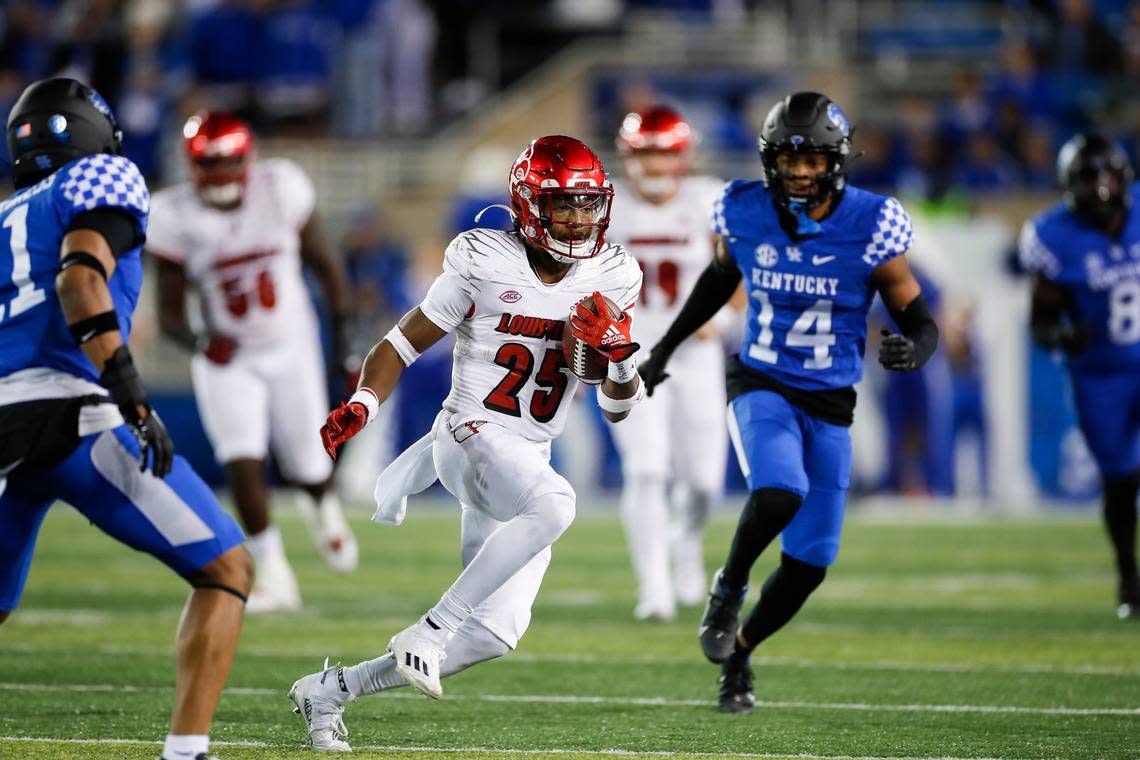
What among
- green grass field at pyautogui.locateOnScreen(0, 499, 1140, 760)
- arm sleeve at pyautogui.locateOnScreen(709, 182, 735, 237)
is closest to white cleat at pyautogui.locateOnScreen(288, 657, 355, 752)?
green grass field at pyautogui.locateOnScreen(0, 499, 1140, 760)

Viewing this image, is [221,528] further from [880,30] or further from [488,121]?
[880,30]

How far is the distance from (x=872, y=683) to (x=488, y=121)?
36.5ft

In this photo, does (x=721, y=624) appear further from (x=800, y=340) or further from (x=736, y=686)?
(x=800, y=340)

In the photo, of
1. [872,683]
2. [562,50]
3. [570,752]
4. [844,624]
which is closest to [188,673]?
[570,752]

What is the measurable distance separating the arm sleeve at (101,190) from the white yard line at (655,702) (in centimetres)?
202

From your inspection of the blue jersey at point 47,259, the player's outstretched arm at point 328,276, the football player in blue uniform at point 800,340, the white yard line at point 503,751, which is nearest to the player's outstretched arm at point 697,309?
the football player in blue uniform at point 800,340

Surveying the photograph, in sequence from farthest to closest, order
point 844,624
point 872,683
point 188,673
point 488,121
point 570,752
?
point 488,121, point 844,624, point 872,683, point 570,752, point 188,673

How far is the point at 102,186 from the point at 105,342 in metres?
0.37

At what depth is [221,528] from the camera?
4016mm

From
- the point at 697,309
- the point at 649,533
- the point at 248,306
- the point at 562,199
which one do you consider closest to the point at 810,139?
the point at 697,309

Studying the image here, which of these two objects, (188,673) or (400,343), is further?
(400,343)

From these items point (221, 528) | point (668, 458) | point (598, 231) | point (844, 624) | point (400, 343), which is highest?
point (598, 231)

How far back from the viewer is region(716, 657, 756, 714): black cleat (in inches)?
208

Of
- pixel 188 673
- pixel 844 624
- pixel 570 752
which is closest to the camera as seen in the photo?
pixel 188 673
